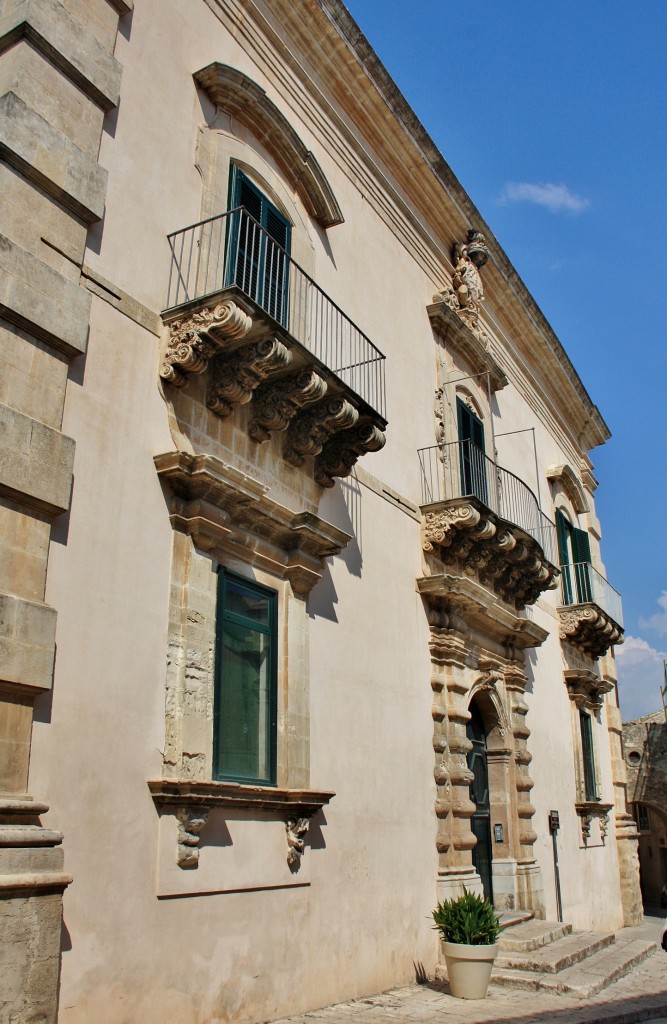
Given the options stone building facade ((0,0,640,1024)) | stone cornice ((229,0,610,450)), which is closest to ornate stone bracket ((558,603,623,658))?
stone building facade ((0,0,640,1024))

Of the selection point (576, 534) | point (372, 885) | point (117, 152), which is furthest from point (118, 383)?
point (576, 534)

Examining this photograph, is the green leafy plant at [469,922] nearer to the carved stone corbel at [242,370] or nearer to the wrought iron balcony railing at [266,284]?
the wrought iron balcony railing at [266,284]

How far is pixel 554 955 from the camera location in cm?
963

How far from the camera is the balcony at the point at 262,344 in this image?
6.64m

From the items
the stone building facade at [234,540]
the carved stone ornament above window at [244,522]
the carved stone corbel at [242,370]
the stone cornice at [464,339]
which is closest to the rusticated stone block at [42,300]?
the stone building facade at [234,540]

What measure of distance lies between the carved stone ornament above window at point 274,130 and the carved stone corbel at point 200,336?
2509mm

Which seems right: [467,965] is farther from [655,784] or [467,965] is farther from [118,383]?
[655,784]

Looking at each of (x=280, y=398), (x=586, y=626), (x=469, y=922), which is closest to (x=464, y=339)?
(x=280, y=398)

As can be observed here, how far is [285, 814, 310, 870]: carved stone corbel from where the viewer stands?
7020mm

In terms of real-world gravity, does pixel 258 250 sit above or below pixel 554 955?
above

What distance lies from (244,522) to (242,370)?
1.16m

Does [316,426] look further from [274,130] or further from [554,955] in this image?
[554,955]

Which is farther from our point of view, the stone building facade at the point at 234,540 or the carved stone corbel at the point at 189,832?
the carved stone corbel at the point at 189,832

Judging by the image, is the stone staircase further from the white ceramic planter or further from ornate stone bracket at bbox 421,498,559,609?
ornate stone bracket at bbox 421,498,559,609
